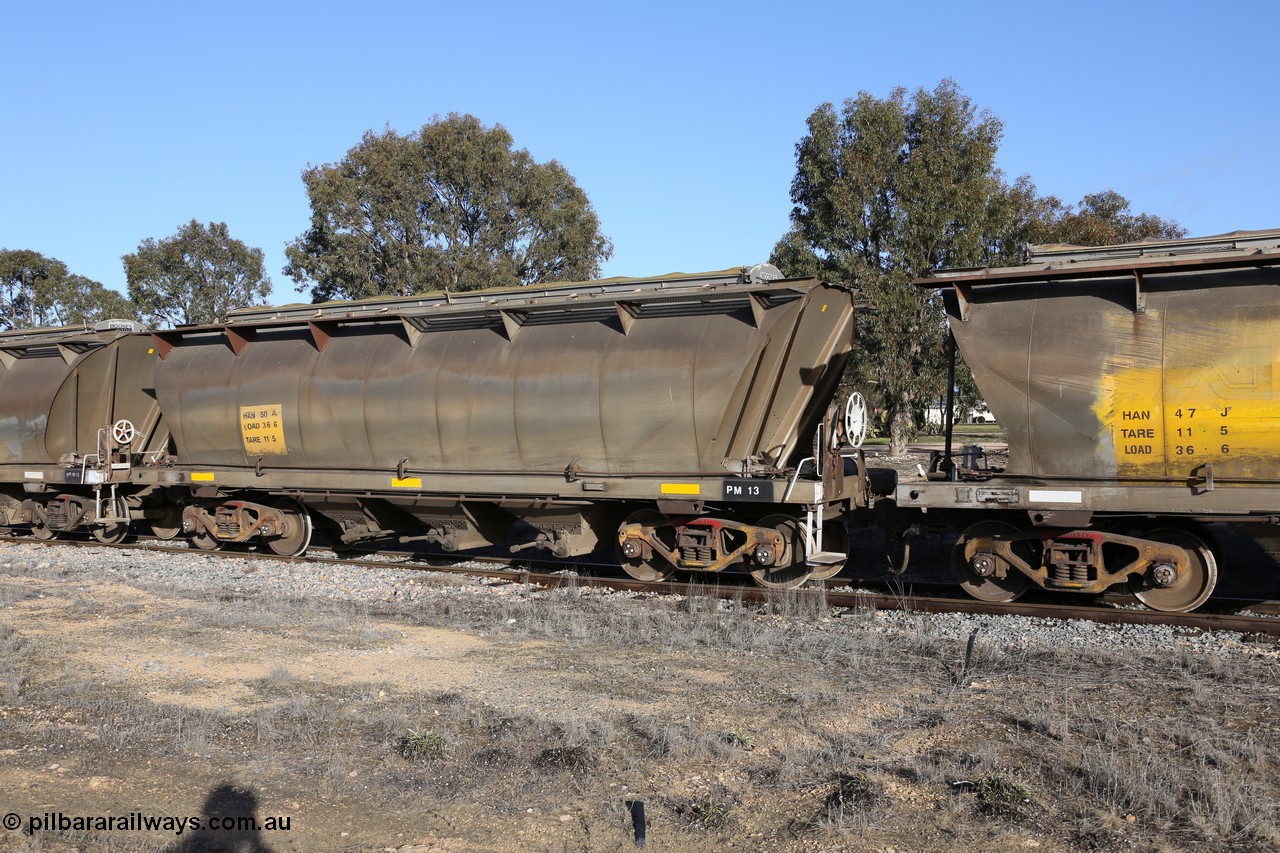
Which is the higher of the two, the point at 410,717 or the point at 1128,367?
the point at 1128,367

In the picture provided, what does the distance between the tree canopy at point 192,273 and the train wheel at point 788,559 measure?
157ft

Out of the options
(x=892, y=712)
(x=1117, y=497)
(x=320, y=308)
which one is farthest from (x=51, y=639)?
(x=1117, y=497)

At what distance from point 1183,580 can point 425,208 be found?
33.8 meters

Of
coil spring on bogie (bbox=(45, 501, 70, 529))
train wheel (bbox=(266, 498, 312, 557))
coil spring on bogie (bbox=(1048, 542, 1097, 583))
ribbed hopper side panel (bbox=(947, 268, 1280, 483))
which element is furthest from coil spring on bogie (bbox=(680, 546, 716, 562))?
coil spring on bogie (bbox=(45, 501, 70, 529))

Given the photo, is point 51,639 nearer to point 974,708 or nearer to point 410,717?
point 410,717

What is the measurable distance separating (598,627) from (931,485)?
13.1ft

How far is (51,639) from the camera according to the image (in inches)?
395

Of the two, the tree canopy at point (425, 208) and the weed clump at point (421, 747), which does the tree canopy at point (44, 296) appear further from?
the weed clump at point (421, 747)

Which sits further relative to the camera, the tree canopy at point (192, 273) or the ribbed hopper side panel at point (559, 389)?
the tree canopy at point (192, 273)

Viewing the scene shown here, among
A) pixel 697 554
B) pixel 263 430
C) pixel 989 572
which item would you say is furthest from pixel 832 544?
pixel 263 430

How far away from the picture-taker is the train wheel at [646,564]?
12594 millimetres

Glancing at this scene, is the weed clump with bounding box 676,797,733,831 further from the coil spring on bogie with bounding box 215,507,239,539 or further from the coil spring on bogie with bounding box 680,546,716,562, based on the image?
the coil spring on bogie with bounding box 215,507,239,539

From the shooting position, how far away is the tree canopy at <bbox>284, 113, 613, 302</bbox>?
37.8 metres

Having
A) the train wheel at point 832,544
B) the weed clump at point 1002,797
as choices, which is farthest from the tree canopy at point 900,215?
the weed clump at point 1002,797
